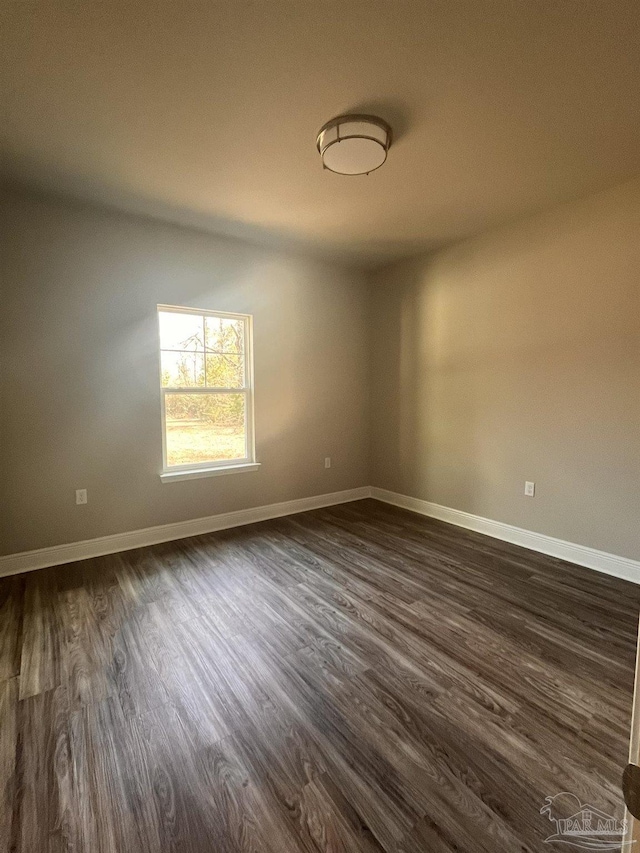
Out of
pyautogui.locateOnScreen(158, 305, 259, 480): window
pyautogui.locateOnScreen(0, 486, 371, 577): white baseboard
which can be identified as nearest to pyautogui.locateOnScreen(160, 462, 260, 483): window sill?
pyautogui.locateOnScreen(158, 305, 259, 480): window

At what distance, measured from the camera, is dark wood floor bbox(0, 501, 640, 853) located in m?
1.15

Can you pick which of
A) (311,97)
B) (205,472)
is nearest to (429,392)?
(205,472)

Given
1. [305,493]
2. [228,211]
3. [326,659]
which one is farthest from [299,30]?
[305,493]

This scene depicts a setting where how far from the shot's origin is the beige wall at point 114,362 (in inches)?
107

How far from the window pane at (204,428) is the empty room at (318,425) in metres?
0.03

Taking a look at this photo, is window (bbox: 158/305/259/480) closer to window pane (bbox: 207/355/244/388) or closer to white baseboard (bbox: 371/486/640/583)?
window pane (bbox: 207/355/244/388)

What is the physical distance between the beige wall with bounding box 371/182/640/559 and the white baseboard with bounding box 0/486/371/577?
50.6 inches

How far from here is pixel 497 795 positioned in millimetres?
1219

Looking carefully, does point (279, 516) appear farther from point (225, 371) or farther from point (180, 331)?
point (180, 331)

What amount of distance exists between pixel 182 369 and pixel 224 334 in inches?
20.9

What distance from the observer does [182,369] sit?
3.42m

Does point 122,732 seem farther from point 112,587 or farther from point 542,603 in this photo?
point 542,603

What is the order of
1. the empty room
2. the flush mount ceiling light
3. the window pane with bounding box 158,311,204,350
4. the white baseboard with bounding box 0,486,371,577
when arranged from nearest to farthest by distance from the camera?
the empty room
the flush mount ceiling light
the white baseboard with bounding box 0,486,371,577
the window pane with bounding box 158,311,204,350

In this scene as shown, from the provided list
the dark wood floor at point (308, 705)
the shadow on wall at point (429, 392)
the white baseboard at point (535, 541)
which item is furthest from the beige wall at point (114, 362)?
the white baseboard at point (535, 541)
